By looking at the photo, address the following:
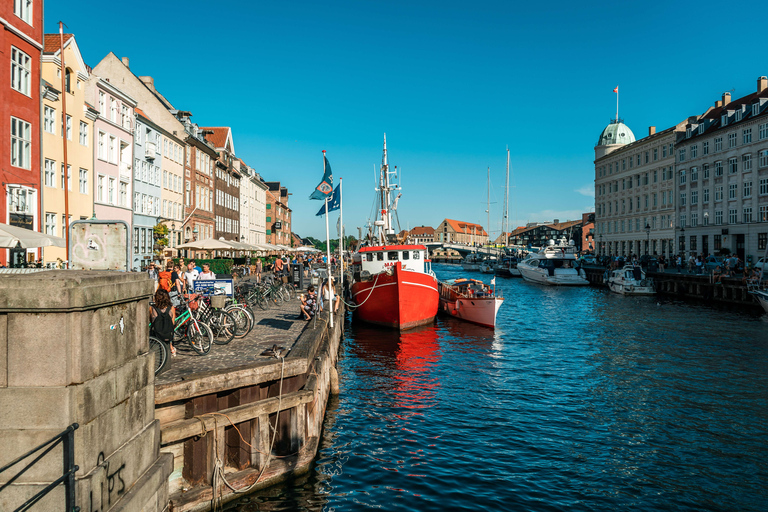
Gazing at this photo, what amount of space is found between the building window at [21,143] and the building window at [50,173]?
2.39 m

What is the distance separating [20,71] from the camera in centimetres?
2395

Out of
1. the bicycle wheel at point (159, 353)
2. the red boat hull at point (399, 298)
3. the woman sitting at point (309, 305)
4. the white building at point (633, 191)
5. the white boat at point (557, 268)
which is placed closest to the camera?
the bicycle wheel at point (159, 353)

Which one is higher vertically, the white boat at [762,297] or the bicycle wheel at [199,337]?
the bicycle wheel at [199,337]

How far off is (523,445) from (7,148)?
2304cm

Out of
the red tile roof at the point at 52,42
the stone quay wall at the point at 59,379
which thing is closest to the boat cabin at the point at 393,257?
the red tile roof at the point at 52,42

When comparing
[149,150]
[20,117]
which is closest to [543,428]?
[20,117]

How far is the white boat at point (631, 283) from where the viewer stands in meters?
47.1

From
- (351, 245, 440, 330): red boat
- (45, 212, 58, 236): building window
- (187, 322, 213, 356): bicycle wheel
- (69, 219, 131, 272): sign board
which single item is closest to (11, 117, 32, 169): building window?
(45, 212, 58, 236): building window

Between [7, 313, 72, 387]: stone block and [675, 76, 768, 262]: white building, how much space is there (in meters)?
61.1

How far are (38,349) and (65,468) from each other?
99cm

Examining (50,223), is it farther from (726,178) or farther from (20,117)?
(726,178)

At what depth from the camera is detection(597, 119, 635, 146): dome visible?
9012cm

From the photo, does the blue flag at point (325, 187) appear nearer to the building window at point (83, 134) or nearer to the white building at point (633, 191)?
the building window at point (83, 134)

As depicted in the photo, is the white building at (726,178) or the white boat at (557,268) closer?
the white building at (726,178)
